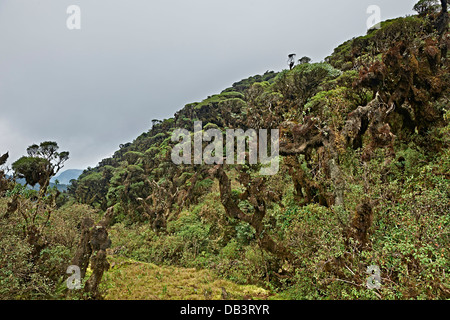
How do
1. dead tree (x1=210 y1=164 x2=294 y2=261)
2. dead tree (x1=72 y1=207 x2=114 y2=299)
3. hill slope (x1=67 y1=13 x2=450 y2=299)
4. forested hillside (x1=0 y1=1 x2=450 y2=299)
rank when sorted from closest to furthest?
hill slope (x1=67 y1=13 x2=450 y2=299) < forested hillside (x1=0 y1=1 x2=450 y2=299) < dead tree (x1=72 y1=207 x2=114 y2=299) < dead tree (x1=210 y1=164 x2=294 y2=261)

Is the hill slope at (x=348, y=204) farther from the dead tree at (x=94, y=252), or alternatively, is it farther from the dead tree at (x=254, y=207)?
the dead tree at (x=94, y=252)

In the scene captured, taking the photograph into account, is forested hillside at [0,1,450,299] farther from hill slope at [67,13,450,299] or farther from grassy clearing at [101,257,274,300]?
grassy clearing at [101,257,274,300]

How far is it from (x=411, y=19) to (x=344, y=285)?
25368 millimetres

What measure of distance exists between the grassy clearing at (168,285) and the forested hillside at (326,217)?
44 cm

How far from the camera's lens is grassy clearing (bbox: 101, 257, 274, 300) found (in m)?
6.83

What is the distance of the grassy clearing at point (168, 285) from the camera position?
6.83 m

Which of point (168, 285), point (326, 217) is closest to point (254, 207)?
point (326, 217)

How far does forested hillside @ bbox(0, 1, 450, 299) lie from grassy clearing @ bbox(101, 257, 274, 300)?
44 centimetres

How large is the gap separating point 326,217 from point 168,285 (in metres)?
5.88

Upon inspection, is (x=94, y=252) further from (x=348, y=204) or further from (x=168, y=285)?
(x=348, y=204)

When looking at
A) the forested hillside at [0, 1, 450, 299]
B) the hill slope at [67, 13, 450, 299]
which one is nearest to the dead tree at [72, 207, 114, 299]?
the forested hillside at [0, 1, 450, 299]
